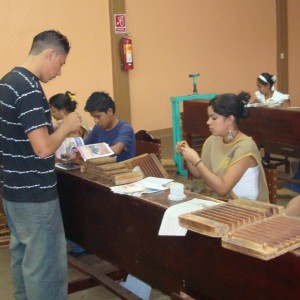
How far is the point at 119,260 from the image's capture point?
2709 mm

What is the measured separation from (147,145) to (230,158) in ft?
3.95

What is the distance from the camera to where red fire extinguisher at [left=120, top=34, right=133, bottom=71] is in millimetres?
7484

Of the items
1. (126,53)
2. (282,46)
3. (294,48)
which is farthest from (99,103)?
(294,48)

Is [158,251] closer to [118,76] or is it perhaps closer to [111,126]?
[111,126]

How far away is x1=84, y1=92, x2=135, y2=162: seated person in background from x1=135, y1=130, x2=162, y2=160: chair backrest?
330mm

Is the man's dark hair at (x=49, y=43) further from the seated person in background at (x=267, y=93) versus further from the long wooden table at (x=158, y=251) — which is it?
the seated person in background at (x=267, y=93)

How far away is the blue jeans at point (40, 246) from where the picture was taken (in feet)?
7.70

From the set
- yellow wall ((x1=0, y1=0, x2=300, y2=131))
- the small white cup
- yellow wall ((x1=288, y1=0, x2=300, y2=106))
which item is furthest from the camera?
yellow wall ((x1=288, y1=0, x2=300, y2=106))

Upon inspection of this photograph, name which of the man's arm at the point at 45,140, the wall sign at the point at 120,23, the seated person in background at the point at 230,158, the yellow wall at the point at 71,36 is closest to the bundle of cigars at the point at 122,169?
the seated person in background at the point at 230,158

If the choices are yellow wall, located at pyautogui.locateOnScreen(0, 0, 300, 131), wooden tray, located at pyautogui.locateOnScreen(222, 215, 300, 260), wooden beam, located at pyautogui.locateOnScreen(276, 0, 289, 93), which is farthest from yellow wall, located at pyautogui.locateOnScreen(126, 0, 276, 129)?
wooden tray, located at pyautogui.locateOnScreen(222, 215, 300, 260)

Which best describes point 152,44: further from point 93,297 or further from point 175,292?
point 175,292

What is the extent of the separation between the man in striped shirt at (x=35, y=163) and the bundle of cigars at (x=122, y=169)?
0.41 metres

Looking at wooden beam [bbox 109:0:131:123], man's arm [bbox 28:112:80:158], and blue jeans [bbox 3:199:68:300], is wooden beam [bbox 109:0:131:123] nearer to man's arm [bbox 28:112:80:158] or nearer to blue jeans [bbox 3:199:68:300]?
blue jeans [bbox 3:199:68:300]

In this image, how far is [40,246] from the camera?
2.36m
